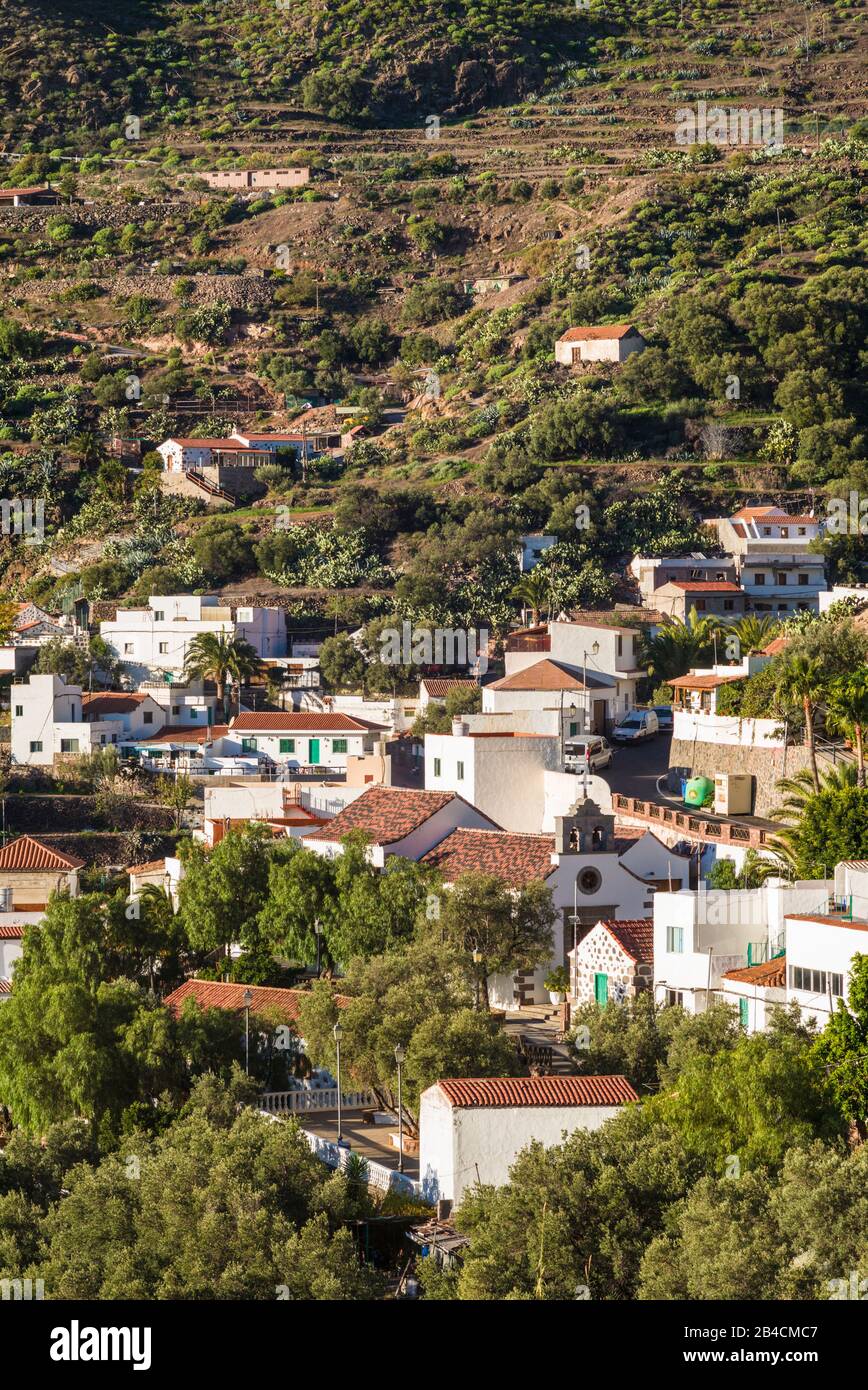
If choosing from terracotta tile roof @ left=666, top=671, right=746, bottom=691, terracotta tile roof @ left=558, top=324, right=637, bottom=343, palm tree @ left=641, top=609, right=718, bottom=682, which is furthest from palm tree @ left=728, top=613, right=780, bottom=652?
terracotta tile roof @ left=558, top=324, right=637, bottom=343

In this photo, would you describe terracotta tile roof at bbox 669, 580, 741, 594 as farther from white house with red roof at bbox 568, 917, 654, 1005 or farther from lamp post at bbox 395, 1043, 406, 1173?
lamp post at bbox 395, 1043, 406, 1173

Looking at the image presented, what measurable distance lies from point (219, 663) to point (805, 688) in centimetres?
2649

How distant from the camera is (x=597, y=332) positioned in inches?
3789

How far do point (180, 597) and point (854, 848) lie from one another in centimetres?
3963

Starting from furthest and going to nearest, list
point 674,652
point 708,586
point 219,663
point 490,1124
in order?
point 708,586
point 219,663
point 674,652
point 490,1124

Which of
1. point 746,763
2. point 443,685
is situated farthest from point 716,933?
point 443,685

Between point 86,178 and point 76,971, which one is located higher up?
point 86,178

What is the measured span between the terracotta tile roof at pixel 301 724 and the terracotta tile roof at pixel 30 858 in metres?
10.0

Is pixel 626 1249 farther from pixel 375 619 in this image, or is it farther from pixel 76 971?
pixel 375 619

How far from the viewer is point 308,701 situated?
68.4 metres

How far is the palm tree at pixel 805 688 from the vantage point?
4522 centimetres

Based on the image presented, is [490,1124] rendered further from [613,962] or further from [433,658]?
[433,658]

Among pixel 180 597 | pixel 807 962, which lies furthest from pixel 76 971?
pixel 180 597

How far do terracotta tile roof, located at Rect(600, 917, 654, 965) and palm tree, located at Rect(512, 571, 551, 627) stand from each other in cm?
3829
